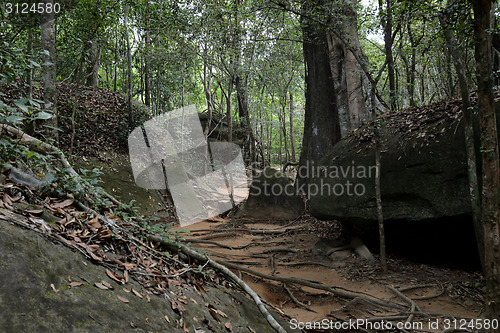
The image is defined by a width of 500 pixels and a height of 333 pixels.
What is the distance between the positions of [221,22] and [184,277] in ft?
28.3

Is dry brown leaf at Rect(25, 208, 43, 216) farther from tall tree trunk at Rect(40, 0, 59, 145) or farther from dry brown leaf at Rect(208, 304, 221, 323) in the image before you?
tall tree trunk at Rect(40, 0, 59, 145)

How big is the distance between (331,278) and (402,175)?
231 cm

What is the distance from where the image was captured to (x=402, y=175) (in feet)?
18.8

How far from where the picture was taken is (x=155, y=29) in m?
10.2

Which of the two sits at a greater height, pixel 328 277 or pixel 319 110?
pixel 319 110

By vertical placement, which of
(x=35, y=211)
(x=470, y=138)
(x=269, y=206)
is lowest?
(x=269, y=206)

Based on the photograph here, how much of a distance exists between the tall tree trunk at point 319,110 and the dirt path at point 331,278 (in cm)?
360

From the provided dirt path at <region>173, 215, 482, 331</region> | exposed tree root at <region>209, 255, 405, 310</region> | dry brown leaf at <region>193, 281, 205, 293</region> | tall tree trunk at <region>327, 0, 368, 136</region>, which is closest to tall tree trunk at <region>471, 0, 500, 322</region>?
dirt path at <region>173, 215, 482, 331</region>

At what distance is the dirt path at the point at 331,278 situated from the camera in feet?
15.3

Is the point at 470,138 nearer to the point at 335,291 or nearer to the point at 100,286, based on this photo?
the point at 335,291

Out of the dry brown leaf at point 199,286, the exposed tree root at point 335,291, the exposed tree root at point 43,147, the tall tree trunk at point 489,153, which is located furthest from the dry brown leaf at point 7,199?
the tall tree trunk at point 489,153

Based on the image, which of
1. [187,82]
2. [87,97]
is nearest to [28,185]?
[87,97]

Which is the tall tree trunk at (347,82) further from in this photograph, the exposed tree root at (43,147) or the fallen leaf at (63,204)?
the fallen leaf at (63,204)

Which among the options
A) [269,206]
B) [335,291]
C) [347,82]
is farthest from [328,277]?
[347,82]
